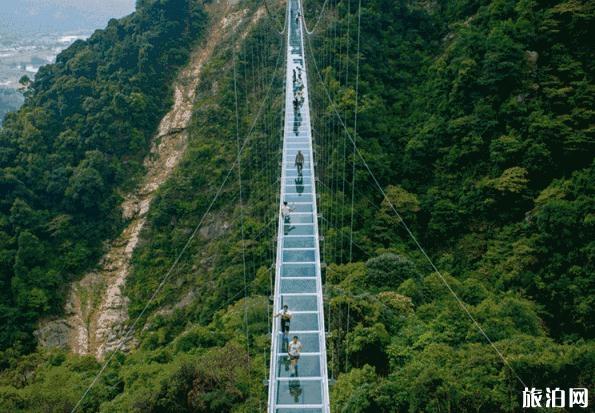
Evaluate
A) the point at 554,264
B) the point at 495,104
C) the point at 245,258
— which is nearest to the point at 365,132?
the point at 495,104

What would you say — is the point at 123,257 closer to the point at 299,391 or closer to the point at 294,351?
the point at 294,351

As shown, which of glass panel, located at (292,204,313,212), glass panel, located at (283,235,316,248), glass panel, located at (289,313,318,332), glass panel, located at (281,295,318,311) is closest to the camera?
glass panel, located at (289,313,318,332)

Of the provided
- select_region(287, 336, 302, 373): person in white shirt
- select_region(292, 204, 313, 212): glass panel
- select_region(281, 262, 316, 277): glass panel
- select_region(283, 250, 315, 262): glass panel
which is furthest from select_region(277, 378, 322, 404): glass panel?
select_region(292, 204, 313, 212): glass panel

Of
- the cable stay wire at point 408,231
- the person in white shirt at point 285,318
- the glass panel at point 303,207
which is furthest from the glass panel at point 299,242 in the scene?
the cable stay wire at point 408,231

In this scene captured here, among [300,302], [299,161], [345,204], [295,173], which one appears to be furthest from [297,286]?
[345,204]

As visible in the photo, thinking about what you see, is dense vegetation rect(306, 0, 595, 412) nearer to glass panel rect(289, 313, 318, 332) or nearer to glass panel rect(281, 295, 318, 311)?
glass panel rect(289, 313, 318, 332)

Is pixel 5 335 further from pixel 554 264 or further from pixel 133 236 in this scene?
pixel 554 264
